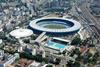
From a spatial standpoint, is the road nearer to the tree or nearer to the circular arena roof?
the circular arena roof

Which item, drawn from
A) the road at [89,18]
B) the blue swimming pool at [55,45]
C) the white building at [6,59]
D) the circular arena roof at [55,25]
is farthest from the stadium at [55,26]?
the white building at [6,59]

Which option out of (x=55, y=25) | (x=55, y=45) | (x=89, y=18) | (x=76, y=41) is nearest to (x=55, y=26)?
(x=55, y=25)

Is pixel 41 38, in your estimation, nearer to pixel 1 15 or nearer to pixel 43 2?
pixel 1 15

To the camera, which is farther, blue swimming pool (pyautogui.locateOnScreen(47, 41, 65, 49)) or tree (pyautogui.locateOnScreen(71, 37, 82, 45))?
tree (pyautogui.locateOnScreen(71, 37, 82, 45))

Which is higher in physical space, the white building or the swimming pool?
the white building

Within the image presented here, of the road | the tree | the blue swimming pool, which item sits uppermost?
the tree

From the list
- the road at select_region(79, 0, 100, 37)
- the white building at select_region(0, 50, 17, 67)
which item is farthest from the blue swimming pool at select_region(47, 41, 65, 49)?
the road at select_region(79, 0, 100, 37)

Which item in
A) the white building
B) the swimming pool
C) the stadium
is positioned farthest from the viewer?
the stadium

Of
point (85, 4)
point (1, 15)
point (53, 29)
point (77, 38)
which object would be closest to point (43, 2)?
point (85, 4)
